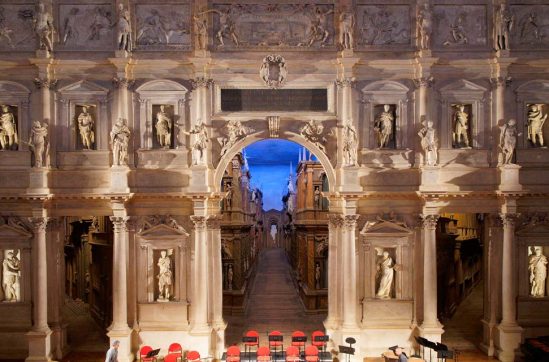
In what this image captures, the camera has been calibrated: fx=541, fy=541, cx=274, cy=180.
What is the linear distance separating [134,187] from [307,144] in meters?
5.56

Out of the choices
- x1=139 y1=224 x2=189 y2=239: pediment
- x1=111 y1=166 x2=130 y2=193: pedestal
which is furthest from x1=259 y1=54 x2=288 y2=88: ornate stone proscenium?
x1=139 y1=224 x2=189 y2=239: pediment

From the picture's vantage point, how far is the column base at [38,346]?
16.0 m

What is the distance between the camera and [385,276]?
669 inches

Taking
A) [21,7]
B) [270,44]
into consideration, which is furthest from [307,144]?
[21,7]

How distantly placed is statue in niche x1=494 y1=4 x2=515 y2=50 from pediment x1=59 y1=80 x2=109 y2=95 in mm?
12089

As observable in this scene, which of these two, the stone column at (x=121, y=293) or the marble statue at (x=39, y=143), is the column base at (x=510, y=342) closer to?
the stone column at (x=121, y=293)

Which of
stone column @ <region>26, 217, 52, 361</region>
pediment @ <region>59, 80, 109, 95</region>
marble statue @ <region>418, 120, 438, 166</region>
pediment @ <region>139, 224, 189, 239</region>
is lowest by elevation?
stone column @ <region>26, 217, 52, 361</region>

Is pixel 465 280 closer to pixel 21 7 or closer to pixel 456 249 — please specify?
pixel 456 249

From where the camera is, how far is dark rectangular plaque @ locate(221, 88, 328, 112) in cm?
1705

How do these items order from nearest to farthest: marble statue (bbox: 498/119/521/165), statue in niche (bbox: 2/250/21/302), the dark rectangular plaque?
1. marble statue (bbox: 498/119/521/165)
2. statue in niche (bbox: 2/250/21/302)
3. the dark rectangular plaque

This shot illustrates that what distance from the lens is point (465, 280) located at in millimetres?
23125

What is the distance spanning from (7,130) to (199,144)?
594 centimetres

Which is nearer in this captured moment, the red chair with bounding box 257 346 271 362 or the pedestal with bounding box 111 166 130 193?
the red chair with bounding box 257 346 271 362

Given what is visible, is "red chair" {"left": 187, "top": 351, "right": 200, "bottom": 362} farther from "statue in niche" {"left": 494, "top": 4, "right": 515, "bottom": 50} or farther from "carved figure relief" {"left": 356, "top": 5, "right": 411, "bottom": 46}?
"statue in niche" {"left": 494, "top": 4, "right": 515, "bottom": 50}
